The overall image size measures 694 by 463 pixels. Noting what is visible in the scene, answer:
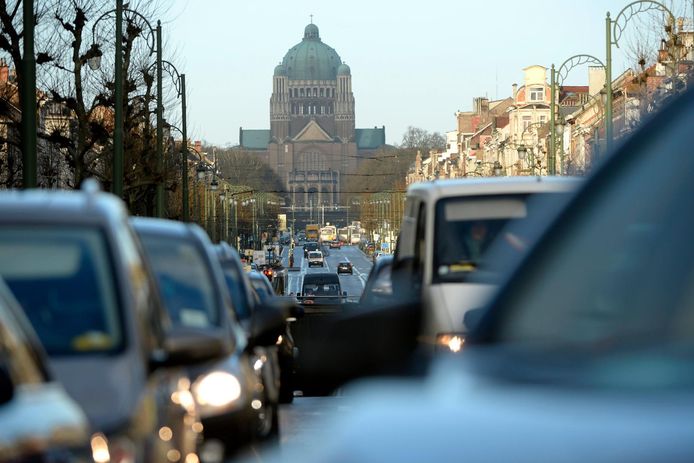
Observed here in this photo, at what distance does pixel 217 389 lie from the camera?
9.41 m

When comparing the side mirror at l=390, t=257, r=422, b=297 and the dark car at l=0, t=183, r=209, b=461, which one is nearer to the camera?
the side mirror at l=390, t=257, r=422, b=297

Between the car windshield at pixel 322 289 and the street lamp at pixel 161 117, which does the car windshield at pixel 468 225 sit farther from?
the car windshield at pixel 322 289

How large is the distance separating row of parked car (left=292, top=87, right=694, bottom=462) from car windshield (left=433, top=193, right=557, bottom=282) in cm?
1051

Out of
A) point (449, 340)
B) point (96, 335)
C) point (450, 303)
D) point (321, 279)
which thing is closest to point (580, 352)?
point (96, 335)

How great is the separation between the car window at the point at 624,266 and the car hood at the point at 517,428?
0.14 m

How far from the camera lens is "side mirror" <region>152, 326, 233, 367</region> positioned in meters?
6.30

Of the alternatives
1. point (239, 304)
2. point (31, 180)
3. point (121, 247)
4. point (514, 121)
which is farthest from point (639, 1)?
point (514, 121)

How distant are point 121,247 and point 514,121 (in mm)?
142877

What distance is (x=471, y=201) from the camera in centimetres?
1335

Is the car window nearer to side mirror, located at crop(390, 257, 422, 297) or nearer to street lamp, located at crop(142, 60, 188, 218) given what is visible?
side mirror, located at crop(390, 257, 422, 297)

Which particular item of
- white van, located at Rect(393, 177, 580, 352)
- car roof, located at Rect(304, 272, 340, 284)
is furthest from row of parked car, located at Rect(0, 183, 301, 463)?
car roof, located at Rect(304, 272, 340, 284)

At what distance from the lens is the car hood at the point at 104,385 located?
5.89 m

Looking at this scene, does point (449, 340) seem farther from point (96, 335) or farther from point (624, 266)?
point (624, 266)

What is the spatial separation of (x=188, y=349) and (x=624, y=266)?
4.44 meters
